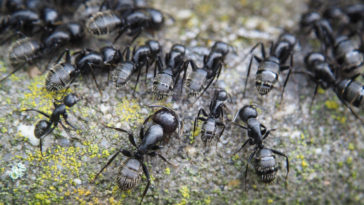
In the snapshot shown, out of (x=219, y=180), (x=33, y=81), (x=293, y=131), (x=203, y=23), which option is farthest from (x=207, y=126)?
(x=33, y=81)

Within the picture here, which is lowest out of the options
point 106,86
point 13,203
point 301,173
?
point 13,203

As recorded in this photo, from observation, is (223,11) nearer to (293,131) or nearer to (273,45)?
(273,45)

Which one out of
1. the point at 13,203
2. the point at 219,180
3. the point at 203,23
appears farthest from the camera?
the point at 203,23

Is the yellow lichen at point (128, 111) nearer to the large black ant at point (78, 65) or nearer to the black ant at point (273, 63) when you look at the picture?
the large black ant at point (78, 65)

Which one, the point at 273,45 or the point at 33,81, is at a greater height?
the point at 273,45

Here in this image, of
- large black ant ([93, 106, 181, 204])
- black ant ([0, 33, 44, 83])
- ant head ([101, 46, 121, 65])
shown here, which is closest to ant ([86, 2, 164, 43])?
ant head ([101, 46, 121, 65])

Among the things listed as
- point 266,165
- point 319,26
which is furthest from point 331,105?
point 266,165

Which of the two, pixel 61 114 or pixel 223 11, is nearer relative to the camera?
pixel 61 114

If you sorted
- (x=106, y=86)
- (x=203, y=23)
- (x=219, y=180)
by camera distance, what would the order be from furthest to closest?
(x=203, y=23)
(x=106, y=86)
(x=219, y=180)
